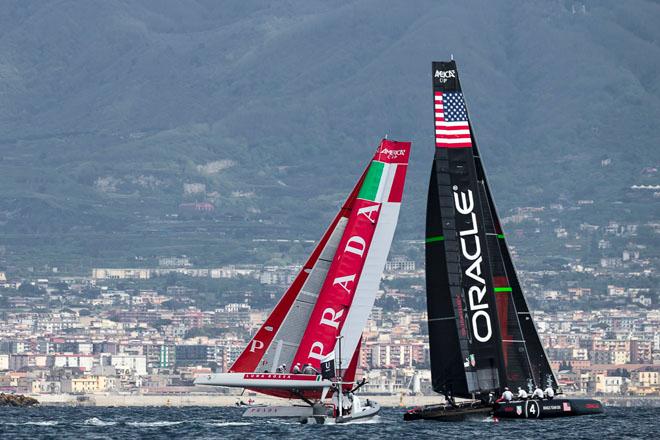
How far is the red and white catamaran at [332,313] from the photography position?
41.5m

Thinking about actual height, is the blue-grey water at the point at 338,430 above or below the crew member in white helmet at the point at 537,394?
below

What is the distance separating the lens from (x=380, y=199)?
42812mm

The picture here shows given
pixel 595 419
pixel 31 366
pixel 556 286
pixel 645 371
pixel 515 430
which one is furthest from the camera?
pixel 556 286

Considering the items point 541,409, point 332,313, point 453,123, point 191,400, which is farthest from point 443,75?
point 191,400

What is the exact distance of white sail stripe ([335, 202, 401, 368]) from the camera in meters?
42.2

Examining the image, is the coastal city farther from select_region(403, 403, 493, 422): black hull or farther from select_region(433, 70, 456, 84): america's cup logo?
select_region(433, 70, 456, 84): america's cup logo

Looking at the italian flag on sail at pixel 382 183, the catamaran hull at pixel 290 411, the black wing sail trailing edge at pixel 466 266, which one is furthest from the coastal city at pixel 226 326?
the black wing sail trailing edge at pixel 466 266

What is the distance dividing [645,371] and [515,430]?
85046 mm

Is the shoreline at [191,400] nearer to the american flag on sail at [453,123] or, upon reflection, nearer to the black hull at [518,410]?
the black hull at [518,410]

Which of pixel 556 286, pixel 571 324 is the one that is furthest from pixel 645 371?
pixel 556 286

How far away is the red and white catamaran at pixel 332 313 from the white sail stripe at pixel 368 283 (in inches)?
0.8

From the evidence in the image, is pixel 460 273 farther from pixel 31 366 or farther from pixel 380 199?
pixel 31 366

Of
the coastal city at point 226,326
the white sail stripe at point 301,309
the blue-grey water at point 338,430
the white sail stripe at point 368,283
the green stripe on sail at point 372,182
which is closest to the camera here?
the blue-grey water at point 338,430

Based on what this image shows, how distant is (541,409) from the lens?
135ft
